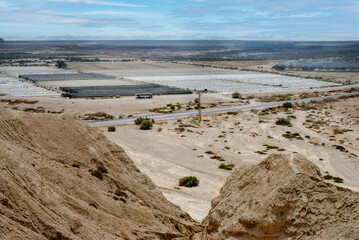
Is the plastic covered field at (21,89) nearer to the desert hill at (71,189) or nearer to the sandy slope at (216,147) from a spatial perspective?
the sandy slope at (216,147)

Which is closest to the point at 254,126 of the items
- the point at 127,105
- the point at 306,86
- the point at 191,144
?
the point at 191,144

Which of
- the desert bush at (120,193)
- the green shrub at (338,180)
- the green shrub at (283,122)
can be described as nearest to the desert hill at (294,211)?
the desert bush at (120,193)

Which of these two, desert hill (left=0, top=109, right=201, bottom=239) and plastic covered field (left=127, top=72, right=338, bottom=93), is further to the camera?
plastic covered field (left=127, top=72, right=338, bottom=93)

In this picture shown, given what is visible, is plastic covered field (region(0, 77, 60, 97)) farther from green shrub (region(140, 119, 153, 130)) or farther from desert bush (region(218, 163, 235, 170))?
desert bush (region(218, 163, 235, 170))

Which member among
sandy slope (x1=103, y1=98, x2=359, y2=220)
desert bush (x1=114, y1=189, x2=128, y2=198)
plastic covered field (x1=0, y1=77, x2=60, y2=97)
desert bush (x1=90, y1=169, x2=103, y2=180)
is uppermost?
desert bush (x1=90, y1=169, x2=103, y2=180)

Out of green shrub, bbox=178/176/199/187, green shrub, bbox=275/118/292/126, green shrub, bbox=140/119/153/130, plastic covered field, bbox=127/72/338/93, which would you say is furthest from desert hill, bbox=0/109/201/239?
plastic covered field, bbox=127/72/338/93

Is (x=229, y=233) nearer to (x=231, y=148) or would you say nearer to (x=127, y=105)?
(x=231, y=148)
